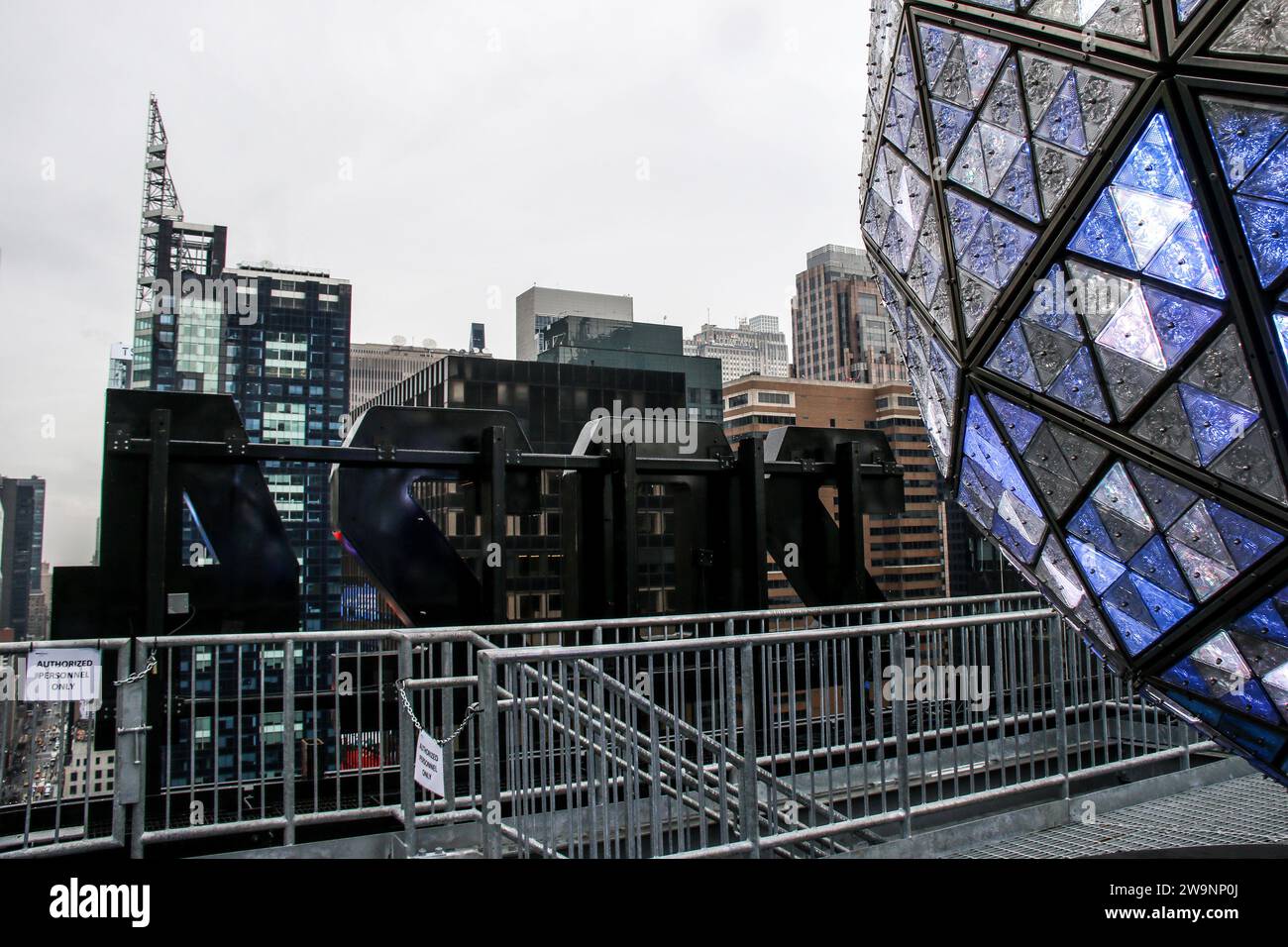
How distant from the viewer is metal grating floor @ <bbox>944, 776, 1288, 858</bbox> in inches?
184

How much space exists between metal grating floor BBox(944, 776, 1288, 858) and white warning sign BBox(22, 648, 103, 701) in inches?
178

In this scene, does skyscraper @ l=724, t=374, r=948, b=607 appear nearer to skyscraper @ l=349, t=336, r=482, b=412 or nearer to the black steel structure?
the black steel structure

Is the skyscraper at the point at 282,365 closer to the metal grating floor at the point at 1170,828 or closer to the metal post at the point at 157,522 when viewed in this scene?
the metal post at the point at 157,522

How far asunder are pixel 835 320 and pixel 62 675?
309 ft

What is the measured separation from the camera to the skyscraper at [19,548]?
11.3m

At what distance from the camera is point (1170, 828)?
16.2 ft

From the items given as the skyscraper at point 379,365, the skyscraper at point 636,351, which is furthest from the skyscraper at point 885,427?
the skyscraper at point 379,365

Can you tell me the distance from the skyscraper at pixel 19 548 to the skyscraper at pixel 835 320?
72032 millimetres

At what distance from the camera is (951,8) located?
3779 millimetres

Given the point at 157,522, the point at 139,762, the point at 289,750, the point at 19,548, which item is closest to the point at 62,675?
the point at 139,762

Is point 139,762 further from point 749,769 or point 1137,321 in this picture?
point 1137,321
